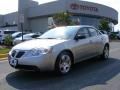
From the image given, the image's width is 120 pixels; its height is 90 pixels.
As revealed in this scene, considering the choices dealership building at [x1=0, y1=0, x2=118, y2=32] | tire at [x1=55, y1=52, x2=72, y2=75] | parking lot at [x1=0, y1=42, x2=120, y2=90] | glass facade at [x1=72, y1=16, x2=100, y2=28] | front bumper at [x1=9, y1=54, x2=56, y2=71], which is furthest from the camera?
glass facade at [x1=72, y1=16, x2=100, y2=28]

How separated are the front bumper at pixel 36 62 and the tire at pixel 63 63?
25 cm

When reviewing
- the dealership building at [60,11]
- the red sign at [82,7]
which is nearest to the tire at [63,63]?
the dealership building at [60,11]

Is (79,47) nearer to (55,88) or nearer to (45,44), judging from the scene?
(45,44)

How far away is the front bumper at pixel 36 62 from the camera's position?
757cm

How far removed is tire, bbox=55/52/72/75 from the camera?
316 inches

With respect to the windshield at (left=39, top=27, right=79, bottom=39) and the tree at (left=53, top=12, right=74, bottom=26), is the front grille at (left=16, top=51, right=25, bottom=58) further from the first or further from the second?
the tree at (left=53, top=12, right=74, bottom=26)

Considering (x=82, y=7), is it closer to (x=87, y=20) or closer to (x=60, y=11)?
(x=87, y=20)

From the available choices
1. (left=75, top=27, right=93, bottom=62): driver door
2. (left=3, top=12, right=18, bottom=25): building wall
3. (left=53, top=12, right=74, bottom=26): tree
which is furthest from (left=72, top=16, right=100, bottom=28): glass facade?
(left=75, top=27, right=93, bottom=62): driver door

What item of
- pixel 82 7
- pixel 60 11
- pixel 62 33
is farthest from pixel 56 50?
pixel 82 7

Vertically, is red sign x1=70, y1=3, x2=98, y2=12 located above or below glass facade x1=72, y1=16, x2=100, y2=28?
above

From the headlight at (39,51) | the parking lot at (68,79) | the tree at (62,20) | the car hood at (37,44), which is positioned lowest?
the parking lot at (68,79)

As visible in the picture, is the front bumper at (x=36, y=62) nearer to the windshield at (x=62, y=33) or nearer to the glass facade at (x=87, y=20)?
the windshield at (x=62, y=33)

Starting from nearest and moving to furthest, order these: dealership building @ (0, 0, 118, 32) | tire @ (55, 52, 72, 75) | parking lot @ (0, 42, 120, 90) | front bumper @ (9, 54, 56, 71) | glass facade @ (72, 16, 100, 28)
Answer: parking lot @ (0, 42, 120, 90) < front bumper @ (9, 54, 56, 71) < tire @ (55, 52, 72, 75) < dealership building @ (0, 0, 118, 32) < glass facade @ (72, 16, 100, 28)

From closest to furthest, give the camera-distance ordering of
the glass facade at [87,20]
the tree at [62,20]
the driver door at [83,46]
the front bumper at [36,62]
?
1. the front bumper at [36,62]
2. the driver door at [83,46]
3. the tree at [62,20]
4. the glass facade at [87,20]
